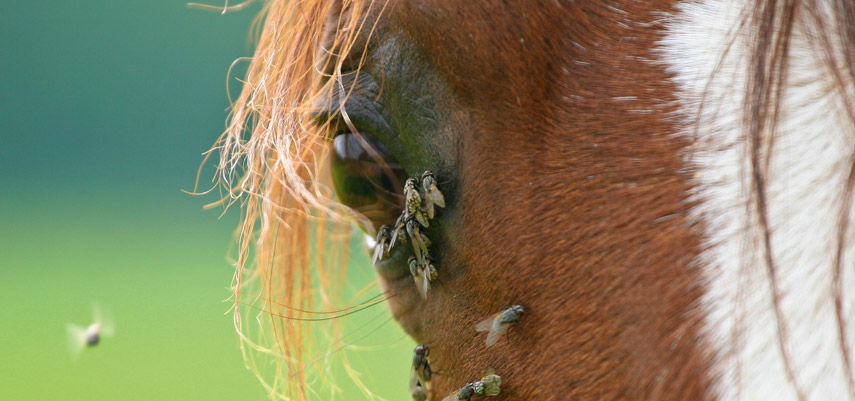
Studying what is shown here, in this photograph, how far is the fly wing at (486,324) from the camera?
71cm

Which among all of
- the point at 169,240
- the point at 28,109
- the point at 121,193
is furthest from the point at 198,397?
the point at 28,109

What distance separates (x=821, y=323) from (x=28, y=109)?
8.20m

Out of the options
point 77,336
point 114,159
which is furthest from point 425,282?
point 114,159

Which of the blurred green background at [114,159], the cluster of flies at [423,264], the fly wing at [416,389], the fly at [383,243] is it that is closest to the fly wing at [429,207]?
the cluster of flies at [423,264]

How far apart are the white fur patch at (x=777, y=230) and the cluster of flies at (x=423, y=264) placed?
0.67ft

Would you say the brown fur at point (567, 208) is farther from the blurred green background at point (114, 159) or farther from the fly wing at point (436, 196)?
the blurred green background at point (114, 159)

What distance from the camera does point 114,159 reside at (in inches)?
309

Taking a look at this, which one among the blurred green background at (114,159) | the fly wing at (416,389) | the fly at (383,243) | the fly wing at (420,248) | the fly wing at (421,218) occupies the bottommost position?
the blurred green background at (114,159)

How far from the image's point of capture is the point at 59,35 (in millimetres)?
7359

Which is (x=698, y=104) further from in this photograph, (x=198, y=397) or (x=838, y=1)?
(x=198, y=397)

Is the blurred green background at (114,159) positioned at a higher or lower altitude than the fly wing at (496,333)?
lower

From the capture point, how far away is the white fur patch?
465mm

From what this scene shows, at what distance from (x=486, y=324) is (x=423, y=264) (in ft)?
0.34

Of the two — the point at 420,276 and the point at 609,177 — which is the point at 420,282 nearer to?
the point at 420,276
